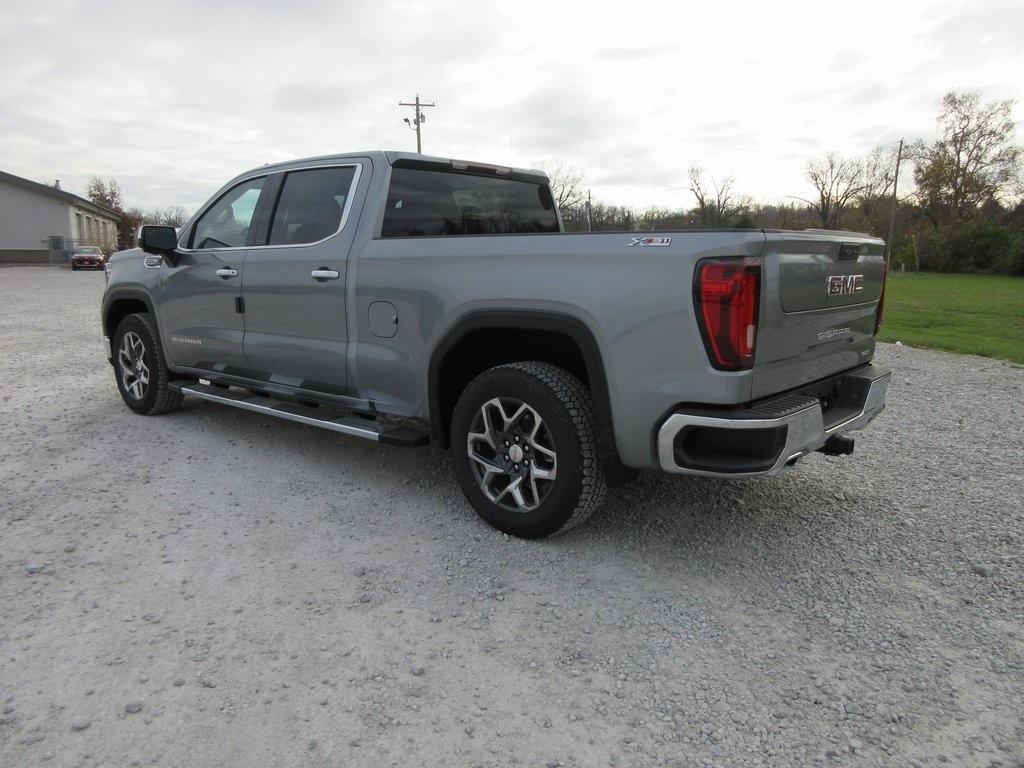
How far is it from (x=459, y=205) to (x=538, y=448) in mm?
1878

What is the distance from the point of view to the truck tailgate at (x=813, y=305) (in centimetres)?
280

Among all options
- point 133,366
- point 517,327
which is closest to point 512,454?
point 517,327

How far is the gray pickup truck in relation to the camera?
2811mm

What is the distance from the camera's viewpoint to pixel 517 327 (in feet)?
10.9

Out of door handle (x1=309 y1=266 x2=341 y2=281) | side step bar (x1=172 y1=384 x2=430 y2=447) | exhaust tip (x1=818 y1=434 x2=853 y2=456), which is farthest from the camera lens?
door handle (x1=309 y1=266 x2=341 y2=281)

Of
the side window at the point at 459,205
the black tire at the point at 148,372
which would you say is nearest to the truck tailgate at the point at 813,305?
the side window at the point at 459,205

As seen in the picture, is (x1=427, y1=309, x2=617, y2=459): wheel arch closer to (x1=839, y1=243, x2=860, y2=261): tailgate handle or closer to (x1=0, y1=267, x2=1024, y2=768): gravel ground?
(x1=0, y1=267, x2=1024, y2=768): gravel ground

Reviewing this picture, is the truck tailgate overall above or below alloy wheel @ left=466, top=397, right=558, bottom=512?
above

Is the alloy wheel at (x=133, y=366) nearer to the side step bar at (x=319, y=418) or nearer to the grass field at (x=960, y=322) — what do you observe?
the side step bar at (x=319, y=418)

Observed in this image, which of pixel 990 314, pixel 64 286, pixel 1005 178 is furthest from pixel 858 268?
pixel 1005 178

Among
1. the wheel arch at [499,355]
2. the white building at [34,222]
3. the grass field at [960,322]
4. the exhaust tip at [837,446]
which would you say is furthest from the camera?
the white building at [34,222]

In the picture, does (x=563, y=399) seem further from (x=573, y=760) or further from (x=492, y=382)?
(x=573, y=760)

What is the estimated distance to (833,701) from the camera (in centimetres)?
232

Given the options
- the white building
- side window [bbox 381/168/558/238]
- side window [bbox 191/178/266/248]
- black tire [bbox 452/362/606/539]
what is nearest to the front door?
side window [bbox 191/178/266/248]
